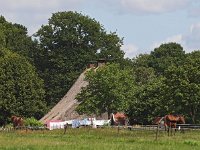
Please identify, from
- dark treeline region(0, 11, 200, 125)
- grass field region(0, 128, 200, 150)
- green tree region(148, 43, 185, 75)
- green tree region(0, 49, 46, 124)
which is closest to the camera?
grass field region(0, 128, 200, 150)

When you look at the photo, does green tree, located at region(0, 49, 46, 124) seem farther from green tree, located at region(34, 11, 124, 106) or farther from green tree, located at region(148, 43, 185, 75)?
green tree, located at region(148, 43, 185, 75)

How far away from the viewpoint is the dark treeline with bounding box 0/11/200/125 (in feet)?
202

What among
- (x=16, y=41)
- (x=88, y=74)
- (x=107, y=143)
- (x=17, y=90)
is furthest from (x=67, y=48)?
(x=107, y=143)

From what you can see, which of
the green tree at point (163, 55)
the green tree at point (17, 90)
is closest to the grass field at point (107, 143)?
the green tree at point (17, 90)

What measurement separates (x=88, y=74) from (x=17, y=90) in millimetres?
12150

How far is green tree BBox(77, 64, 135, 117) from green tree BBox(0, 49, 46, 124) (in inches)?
390

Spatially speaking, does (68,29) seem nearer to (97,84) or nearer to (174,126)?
(97,84)

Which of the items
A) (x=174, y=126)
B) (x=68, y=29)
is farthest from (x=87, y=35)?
(x=174, y=126)

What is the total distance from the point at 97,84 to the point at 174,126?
2101 centimetres

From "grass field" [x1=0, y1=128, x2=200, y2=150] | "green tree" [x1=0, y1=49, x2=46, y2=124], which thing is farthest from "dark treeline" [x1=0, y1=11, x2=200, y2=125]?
"grass field" [x1=0, y1=128, x2=200, y2=150]

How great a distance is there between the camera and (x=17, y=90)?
80125 mm

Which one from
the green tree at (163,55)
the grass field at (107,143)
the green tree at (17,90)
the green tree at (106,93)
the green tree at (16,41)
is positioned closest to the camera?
the grass field at (107,143)

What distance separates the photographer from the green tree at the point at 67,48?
94.1 m

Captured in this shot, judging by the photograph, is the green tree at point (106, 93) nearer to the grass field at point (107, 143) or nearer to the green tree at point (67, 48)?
the grass field at point (107, 143)
